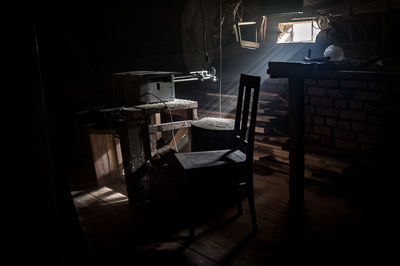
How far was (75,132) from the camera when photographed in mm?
5074

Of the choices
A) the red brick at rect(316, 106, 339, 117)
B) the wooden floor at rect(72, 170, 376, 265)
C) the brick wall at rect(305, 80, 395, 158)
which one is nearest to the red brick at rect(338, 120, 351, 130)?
the brick wall at rect(305, 80, 395, 158)

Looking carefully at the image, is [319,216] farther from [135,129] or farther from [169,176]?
[135,129]

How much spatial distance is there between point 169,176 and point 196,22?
268cm

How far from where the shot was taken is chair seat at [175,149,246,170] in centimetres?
309

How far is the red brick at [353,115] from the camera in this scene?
4.11 m

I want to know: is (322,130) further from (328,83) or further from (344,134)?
(328,83)

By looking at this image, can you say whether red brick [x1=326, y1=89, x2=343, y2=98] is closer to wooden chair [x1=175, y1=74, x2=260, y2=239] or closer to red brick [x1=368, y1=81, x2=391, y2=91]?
red brick [x1=368, y1=81, x2=391, y2=91]

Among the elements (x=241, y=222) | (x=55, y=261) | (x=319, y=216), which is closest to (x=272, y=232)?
(x=241, y=222)

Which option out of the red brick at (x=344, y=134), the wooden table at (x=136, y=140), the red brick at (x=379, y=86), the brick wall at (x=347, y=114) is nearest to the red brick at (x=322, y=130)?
the brick wall at (x=347, y=114)

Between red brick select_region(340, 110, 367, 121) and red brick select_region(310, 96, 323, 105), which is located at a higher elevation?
red brick select_region(310, 96, 323, 105)

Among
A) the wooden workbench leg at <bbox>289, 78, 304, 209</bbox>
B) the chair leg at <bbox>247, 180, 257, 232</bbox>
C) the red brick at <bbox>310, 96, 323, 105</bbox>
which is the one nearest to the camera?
the chair leg at <bbox>247, 180, 257, 232</bbox>

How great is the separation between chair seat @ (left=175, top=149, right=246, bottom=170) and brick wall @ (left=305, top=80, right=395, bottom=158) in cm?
157

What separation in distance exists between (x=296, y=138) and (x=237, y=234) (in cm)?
112

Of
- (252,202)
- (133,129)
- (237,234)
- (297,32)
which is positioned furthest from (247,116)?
(297,32)
